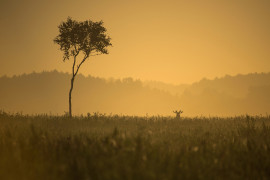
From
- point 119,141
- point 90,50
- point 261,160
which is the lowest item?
point 261,160

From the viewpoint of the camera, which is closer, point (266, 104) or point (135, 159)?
point (135, 159)

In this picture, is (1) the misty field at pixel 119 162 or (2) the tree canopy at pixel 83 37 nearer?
(1) the misty field at pixel 119 162

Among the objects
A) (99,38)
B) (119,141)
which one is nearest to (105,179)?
(119,141)

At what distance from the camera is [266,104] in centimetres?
19312

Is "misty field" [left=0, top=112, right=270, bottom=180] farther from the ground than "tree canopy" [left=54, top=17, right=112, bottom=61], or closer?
closer

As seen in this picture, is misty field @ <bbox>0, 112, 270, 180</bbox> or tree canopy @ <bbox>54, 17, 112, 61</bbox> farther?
tree canopy @ <bbox>54, 17, 112, 61</bbox>

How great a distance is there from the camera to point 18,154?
5.89m

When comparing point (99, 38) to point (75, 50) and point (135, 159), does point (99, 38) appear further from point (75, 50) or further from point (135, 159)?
point (135, 159)

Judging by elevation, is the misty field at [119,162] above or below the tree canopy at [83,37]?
below

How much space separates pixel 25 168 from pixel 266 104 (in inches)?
8127

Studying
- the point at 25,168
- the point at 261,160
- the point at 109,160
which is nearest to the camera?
the point at 109,160

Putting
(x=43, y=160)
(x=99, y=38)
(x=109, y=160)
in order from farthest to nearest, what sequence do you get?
(x=99, y=38)
(x=43, y=160)
(x=109, y=160)

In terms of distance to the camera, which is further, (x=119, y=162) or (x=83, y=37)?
(x=83, y=37)

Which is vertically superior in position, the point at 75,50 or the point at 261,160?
the point at 75,50
